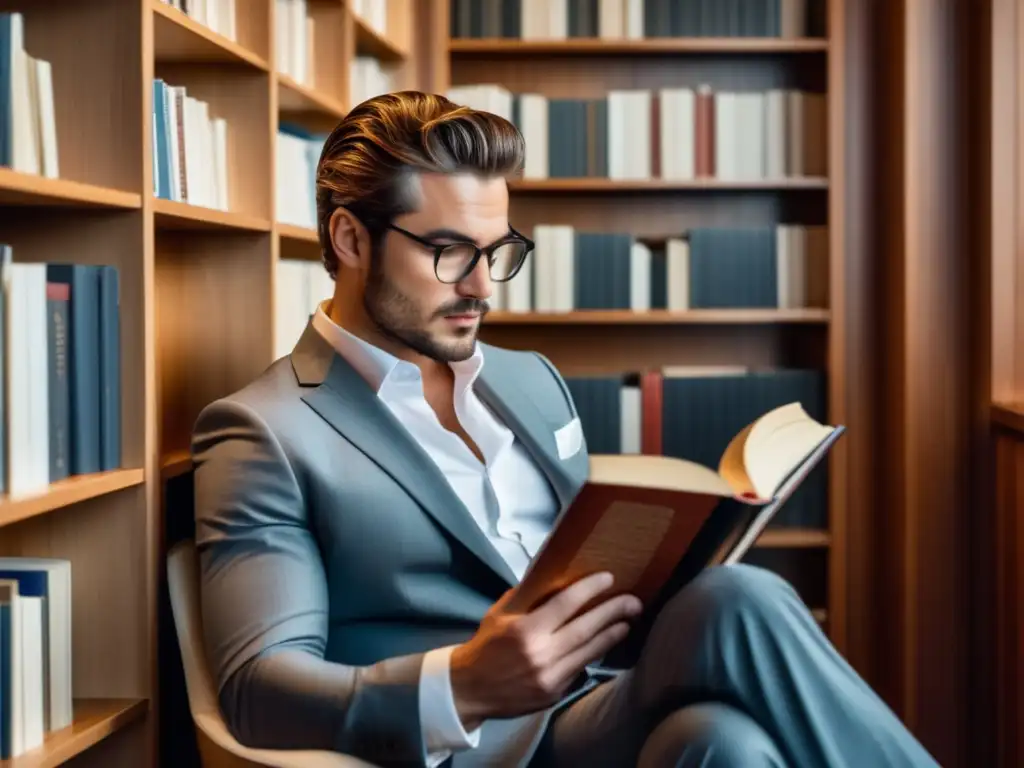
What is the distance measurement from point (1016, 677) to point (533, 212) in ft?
5.94

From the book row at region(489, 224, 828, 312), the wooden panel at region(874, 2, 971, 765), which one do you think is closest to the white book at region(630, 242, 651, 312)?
the book row at region(489, 224, 828, 312)

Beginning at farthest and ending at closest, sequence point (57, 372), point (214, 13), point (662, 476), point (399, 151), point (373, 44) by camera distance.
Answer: point (373, 44) → point (214, 13) → point (399, 151) → point (57, 372) → point (662, 476)

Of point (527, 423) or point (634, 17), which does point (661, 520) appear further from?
point (634, 17)

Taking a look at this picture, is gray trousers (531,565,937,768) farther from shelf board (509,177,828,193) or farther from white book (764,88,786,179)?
white book (764,88,786,179)

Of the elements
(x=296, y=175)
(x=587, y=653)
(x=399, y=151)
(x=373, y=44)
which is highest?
(x=373, y=44)

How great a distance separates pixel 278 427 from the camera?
5.48ft

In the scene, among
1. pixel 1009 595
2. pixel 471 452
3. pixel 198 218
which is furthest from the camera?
pixel 1009 595

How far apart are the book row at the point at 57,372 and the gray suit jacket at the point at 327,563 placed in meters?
0.16

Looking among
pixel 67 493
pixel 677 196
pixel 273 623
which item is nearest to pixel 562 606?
pixel 273 623

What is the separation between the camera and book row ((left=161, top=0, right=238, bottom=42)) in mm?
2145

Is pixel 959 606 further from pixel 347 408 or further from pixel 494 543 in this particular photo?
pixel 347 408

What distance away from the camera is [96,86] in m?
1.80

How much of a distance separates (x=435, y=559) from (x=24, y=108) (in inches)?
30.9

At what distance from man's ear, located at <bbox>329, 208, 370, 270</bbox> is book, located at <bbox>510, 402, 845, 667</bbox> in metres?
0.54
